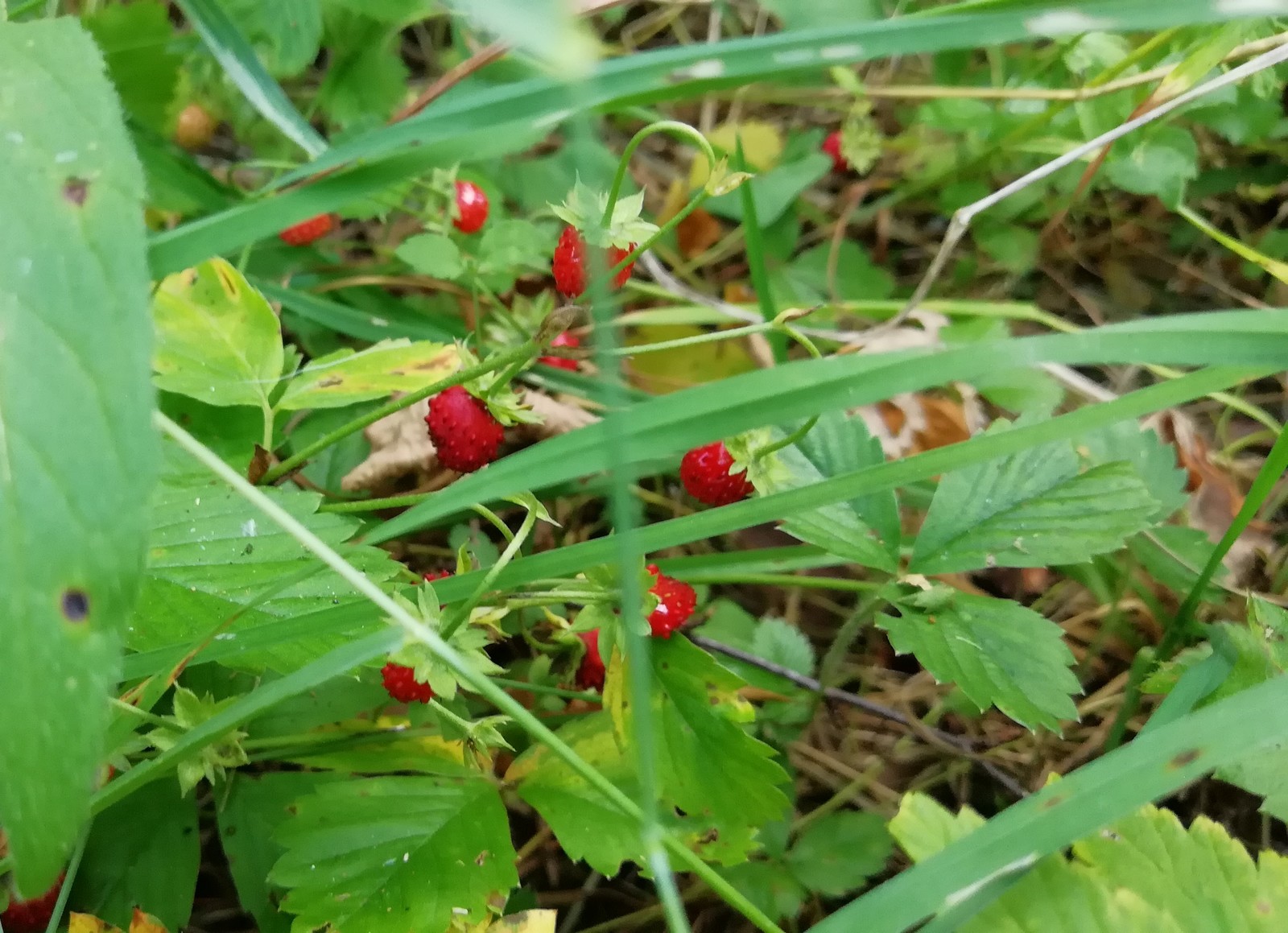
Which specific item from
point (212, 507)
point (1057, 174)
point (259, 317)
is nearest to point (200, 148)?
point (259, 317)

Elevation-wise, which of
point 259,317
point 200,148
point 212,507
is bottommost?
point 212,507

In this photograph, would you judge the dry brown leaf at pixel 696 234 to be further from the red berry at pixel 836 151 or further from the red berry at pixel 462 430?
the red berry at pixel 462 430

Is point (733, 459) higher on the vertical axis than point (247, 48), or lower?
lower

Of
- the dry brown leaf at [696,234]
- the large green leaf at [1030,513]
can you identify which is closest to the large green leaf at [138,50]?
the dry brown leaf at [696,234]

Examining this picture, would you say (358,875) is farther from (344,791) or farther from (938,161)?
(938,161)

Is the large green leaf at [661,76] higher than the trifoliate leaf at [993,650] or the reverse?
higher

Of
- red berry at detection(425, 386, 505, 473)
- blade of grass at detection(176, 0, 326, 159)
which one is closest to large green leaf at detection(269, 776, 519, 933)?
red berry at detection(425, 386, 505, 473)
